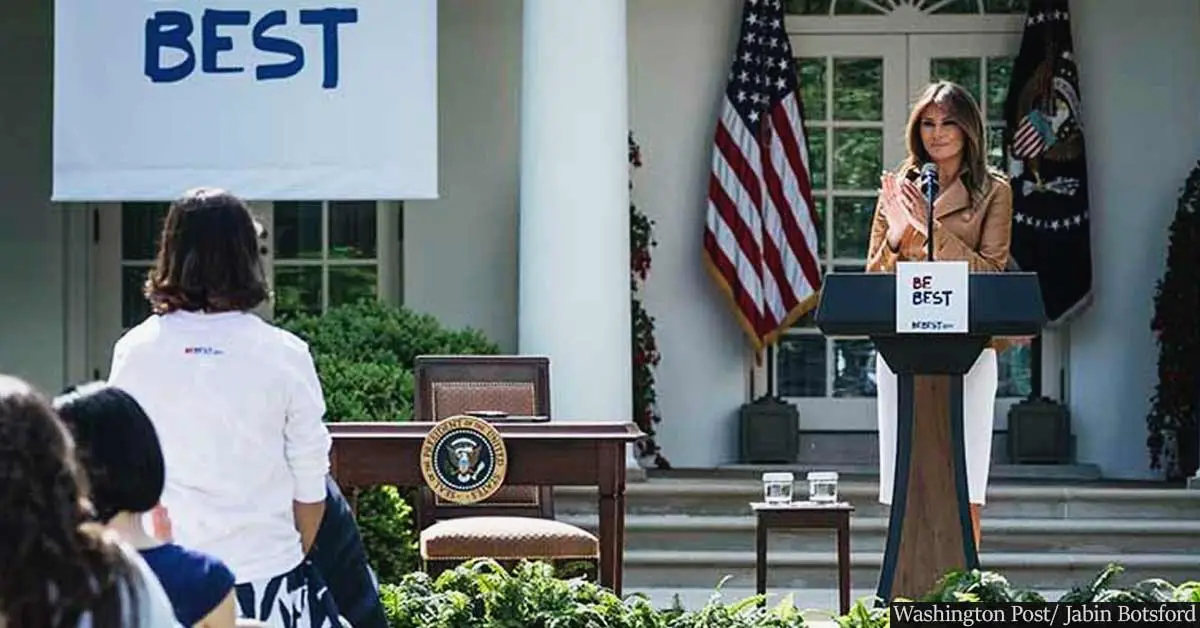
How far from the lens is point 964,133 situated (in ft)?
19.9

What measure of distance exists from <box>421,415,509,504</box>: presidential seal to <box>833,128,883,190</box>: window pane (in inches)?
209

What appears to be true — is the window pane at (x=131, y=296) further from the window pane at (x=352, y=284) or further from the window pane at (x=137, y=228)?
the window pane at (x=352, y=284)

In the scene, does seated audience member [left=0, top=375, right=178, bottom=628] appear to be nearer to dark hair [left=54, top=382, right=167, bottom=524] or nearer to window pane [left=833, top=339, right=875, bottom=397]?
dark hair [left=54, top=382, right=167, bottom=524]

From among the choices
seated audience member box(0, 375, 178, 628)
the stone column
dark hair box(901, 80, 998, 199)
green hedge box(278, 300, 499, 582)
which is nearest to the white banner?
the stone column

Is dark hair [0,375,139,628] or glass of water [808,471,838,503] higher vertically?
dark hair [0,375,139,628]

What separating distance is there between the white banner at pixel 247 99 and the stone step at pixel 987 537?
1946mm

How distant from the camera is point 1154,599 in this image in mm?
5516

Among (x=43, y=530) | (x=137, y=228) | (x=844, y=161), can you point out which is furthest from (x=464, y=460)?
(x=137, y=228)

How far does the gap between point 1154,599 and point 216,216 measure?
8.95 ft

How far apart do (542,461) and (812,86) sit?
5367mm

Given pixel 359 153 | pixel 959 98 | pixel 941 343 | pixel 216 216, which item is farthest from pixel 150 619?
pixel 359 153

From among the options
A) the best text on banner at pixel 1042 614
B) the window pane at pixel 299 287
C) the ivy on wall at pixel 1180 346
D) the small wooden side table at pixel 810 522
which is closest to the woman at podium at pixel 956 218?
the best text on banner at pixel 1042 614

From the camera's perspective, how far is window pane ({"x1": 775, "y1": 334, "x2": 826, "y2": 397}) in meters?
11.9

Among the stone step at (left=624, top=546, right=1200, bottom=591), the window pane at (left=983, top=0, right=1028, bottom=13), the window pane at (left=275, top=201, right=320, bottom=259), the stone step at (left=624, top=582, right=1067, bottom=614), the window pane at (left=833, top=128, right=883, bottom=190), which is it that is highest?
the window pane at (left=983, top=0, right=1028, bottom=13)
